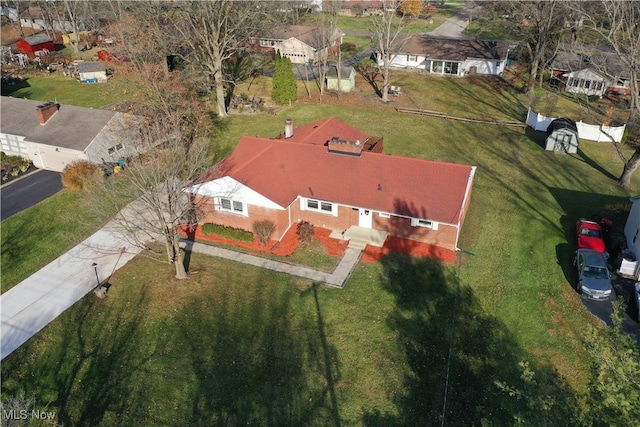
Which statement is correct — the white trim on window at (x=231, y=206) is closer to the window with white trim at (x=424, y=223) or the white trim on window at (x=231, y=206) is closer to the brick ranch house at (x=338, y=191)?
the brick ranch house at (x=338, y=191)

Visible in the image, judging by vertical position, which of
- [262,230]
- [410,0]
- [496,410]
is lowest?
[496,410]

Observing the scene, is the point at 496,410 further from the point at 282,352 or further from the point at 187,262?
the point at 187,262

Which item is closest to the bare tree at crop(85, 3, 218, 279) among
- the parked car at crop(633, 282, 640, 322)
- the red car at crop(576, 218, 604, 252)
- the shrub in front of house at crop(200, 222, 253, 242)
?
the shrub in front of house at crop(200, 222, 253, 242)

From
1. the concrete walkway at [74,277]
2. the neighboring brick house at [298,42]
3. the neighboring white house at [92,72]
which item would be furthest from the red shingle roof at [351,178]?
the neighboring white house at [92,72]

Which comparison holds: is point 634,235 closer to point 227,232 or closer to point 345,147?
point 345,147

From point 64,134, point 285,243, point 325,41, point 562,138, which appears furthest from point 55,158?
point 562,138

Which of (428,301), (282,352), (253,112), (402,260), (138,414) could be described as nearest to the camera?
(138,414)

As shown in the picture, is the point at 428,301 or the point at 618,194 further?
the point at 618,194

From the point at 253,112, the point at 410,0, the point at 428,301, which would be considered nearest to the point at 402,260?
the point at 428,301
